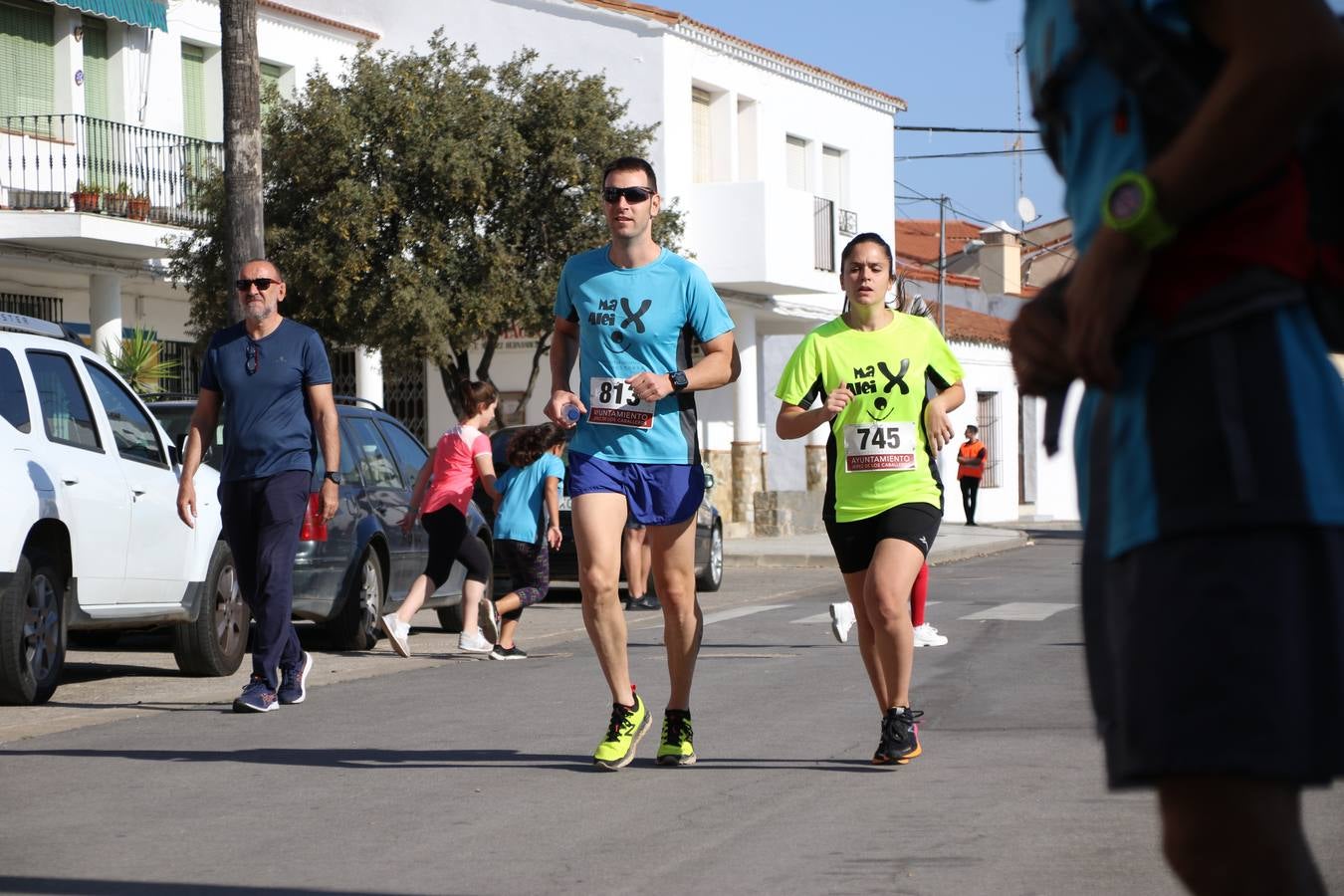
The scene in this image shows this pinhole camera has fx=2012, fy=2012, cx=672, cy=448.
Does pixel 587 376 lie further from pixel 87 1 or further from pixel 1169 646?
pixel 87 1

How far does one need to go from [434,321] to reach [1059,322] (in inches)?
795

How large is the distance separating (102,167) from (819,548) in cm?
1122

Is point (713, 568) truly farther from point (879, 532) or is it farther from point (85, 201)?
point (879, 532)

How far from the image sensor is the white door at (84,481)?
9.73 meters

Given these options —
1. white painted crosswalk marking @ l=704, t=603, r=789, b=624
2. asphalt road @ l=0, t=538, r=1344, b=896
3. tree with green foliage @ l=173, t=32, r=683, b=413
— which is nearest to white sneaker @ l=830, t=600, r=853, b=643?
asphalt road @ l=0, t=538, r=1344, b=896

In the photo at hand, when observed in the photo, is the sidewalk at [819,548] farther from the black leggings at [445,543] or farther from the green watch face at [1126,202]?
the green watch face at [1126,202]

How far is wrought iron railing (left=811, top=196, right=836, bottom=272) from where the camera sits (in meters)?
35.0

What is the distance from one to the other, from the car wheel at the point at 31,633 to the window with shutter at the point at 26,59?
55.4ft

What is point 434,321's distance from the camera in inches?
883

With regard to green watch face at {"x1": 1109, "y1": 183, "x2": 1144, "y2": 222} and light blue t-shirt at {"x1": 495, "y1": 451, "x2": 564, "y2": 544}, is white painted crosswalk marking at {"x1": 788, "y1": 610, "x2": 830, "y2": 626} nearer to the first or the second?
light blue t-shirt at {"x1": 495, "y1": 451, "x2": 564, "y2": 544}

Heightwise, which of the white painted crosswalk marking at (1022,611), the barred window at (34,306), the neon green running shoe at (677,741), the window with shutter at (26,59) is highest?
the window with shutter at (26,59)

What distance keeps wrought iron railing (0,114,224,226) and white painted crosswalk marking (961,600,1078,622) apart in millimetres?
11717

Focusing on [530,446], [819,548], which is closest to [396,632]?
[530,446]

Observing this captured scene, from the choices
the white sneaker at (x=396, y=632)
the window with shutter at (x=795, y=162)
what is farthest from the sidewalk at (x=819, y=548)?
the white sneaker at (x=396, y=632)
